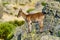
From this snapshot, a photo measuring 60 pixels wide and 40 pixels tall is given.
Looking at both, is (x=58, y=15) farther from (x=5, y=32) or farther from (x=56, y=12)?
(x=5, y=32)

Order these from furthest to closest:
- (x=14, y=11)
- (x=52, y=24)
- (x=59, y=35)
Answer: (x=14, y=11), (x=52, y=24), (x=59, y=35)

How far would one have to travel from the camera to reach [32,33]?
1218cm

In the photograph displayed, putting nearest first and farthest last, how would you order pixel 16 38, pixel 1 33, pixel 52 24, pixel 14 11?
pixel 52 24 < pixel 16 38 < pixel 1 33 < pixel 14 11

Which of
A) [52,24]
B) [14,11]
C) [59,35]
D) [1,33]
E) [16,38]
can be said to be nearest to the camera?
[59,35]

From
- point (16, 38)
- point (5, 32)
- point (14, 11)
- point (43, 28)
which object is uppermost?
point (43, 28)

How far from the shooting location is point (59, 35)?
11.6m

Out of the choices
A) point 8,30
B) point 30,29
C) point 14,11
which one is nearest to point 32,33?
point 30,29

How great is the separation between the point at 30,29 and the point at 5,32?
9623 millimetres

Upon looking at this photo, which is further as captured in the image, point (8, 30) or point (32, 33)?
point (8, 30)

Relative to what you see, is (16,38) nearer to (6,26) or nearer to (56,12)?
(56,12)

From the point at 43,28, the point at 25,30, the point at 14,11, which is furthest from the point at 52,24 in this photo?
the point at 14,11

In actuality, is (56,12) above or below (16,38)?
above

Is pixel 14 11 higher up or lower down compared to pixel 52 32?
lower down

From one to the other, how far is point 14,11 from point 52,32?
1339 inches
